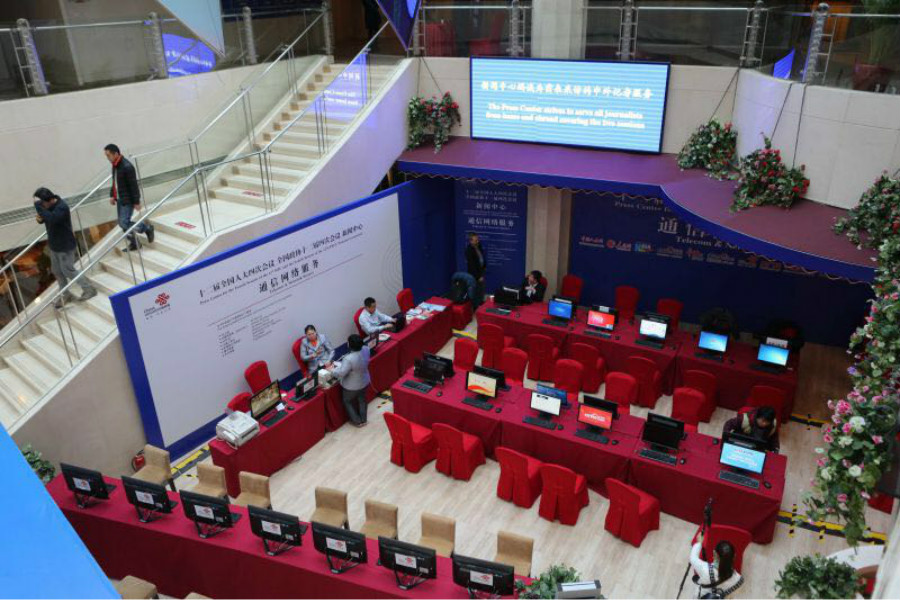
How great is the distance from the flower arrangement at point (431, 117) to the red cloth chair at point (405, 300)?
2775mm

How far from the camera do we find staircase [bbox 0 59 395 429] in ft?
27.3

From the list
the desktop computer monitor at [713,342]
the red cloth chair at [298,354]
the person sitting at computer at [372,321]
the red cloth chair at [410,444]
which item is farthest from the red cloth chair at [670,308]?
the red cloth chair at [298,354]

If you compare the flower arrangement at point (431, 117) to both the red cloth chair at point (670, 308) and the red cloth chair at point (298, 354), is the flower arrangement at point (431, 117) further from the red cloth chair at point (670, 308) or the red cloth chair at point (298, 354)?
the red cloth chair at point (670, 308)

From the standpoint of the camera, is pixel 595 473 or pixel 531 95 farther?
pixel 531 95

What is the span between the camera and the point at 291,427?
29.2 feet

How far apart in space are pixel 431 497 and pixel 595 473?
6.91 feet

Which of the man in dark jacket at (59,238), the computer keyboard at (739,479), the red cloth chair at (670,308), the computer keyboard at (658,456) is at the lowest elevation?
the red cloth chair at (670,308)

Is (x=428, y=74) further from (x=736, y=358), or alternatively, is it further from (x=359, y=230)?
(x=736, y=358)

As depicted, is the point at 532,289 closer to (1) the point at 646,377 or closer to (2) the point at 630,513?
(1) the point at 646,377

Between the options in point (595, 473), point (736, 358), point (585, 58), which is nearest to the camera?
point (595, 473)

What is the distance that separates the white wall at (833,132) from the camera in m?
7.85

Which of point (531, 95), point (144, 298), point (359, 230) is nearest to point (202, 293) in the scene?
point (144, 298)

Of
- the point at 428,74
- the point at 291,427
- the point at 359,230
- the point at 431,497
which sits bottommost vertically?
the point at 431,497

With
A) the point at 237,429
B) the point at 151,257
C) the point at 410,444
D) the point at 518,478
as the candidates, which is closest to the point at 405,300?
the point at 410,444
